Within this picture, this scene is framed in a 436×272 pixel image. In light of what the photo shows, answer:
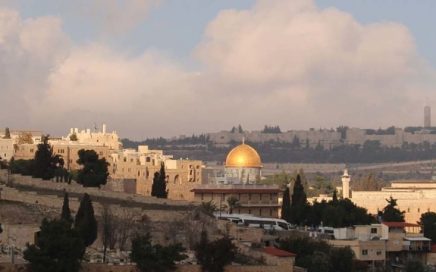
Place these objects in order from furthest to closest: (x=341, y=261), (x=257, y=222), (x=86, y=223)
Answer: (x=257, y=222)
(x=341, y=261)
(x=86, y=223)

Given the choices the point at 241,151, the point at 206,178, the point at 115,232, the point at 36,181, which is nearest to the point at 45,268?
the point at 115,232

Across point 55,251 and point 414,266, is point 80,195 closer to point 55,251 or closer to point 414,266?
point 55,251

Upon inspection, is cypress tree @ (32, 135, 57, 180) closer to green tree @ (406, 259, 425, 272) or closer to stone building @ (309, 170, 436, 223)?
green tree @ (406, 259, 425, 272)

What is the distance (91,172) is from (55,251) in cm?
2510

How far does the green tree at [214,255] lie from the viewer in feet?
201

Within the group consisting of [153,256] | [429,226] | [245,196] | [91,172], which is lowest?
[153,256]

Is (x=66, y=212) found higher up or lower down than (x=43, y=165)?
lower down

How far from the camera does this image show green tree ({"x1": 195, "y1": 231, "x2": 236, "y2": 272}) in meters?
61.2

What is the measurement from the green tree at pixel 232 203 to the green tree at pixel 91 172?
24.7 ft

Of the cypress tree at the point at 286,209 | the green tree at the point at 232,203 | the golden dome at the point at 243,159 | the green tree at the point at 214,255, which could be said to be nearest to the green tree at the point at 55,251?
the green tree at the point at 214,255

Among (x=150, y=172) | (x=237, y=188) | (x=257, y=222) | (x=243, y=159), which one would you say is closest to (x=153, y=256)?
(x=257, y=222)

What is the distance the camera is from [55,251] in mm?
57344

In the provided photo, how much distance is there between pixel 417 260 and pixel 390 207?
1692cm

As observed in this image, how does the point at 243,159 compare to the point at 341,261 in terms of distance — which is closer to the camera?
the point at 341,261
